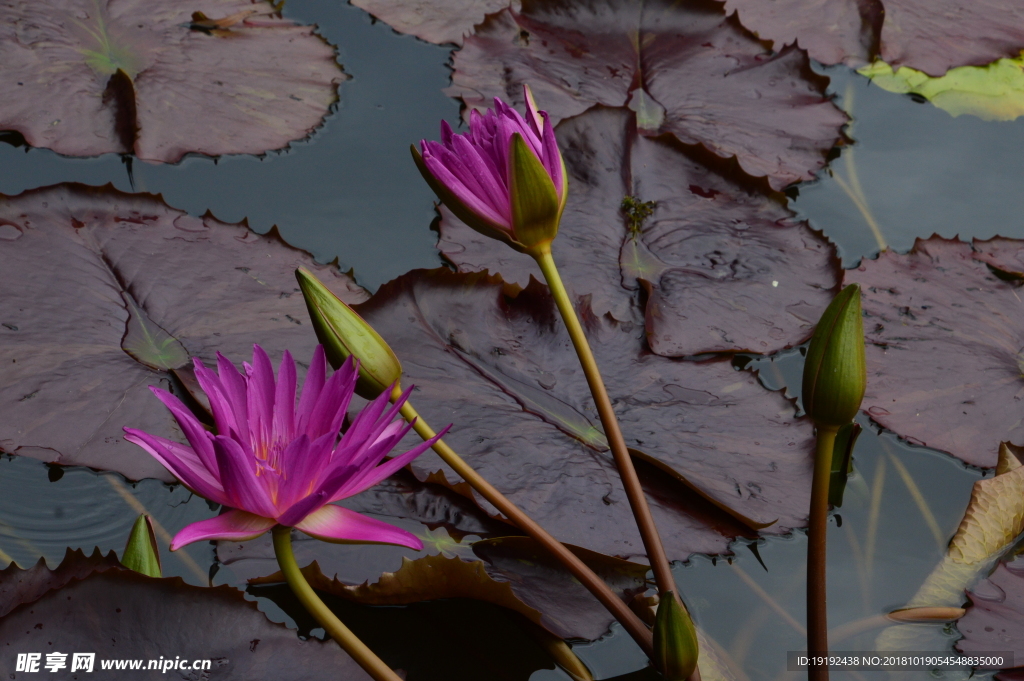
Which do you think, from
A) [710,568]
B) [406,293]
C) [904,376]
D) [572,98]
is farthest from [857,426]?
[572,98]

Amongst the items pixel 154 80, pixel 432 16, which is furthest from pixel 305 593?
pixel 432 16

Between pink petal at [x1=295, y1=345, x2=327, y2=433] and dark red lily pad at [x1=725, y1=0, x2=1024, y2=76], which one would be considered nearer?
pink petal at [x1=295, y1=345, x2=327, y2=433]

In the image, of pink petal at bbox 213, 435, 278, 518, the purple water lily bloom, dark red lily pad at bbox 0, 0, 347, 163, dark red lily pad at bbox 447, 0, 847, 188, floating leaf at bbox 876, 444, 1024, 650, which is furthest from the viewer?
dark red lily pad at bbox 447, 0, 847, 188

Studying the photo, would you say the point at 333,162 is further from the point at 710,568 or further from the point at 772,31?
the point at 772,31

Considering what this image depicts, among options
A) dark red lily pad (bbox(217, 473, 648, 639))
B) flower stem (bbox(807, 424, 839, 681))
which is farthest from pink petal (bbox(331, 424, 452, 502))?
flower stem (bbox(807, 424, 839, 681))

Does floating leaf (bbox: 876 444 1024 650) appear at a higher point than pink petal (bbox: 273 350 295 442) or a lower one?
lower

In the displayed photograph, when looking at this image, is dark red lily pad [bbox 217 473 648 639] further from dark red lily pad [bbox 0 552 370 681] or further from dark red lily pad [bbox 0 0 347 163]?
dark red lily pad [bbox 0 0 347 163]

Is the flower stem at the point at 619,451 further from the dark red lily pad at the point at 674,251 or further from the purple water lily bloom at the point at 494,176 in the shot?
the dark red lily pad at the point at 674,251

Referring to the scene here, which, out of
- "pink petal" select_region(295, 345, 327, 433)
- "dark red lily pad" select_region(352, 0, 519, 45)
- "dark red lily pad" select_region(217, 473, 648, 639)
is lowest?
"dark red lily pad" select_region(217, 473, 648, 639)
